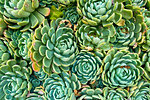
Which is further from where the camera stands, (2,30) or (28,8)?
(2,30)

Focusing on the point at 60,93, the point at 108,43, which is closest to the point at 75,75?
the point at 60,93

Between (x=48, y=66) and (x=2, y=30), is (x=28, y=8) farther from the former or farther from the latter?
(x=48, y=66)

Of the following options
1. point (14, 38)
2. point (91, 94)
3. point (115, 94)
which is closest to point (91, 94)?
point (91, 94)

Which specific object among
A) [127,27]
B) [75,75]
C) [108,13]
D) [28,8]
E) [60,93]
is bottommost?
[60,93]

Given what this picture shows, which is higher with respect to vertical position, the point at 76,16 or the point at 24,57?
the point at 76,16

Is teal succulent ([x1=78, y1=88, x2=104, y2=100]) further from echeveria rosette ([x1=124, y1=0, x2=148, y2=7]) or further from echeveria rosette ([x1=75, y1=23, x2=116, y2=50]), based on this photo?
echeveria rosette ([x1=124, y1=0, x2=148, y2=7])

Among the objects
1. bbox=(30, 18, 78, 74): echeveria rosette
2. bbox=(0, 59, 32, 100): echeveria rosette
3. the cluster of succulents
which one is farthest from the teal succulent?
bbox=(0, 59, 32, 100): echeveria rosette
